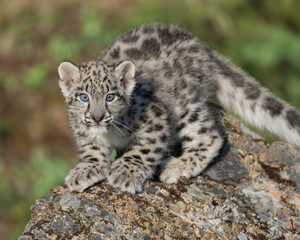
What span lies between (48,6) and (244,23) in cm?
548

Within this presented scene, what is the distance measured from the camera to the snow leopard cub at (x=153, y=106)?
5684mm

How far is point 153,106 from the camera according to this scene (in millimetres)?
6316

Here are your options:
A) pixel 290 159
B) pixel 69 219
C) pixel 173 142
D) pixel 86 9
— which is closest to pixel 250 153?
pixel 290 159

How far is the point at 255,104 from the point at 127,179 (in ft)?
8.59

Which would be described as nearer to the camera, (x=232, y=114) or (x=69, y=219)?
(x=69, y=219)

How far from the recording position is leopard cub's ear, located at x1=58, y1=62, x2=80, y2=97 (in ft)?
19.2

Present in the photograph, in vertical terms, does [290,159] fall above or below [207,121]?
below

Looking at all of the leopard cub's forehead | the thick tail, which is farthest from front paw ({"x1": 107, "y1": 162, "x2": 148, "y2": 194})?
the thick tail

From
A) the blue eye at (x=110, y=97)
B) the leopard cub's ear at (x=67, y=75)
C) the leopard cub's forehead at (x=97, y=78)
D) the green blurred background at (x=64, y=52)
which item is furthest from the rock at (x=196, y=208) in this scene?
the green blurred background at (x=64, y=52)

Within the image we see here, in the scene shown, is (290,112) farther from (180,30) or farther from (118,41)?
(118,41)

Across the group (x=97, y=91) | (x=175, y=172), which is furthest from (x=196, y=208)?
(x=97, y=91)

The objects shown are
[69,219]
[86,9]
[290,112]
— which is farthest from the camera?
[86,9]

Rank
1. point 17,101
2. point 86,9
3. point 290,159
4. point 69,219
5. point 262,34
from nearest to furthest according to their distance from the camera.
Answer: point 69,219 → point 290,159 → point 262,34 → point 17,101 → point 86,9

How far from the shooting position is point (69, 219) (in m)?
4.91
